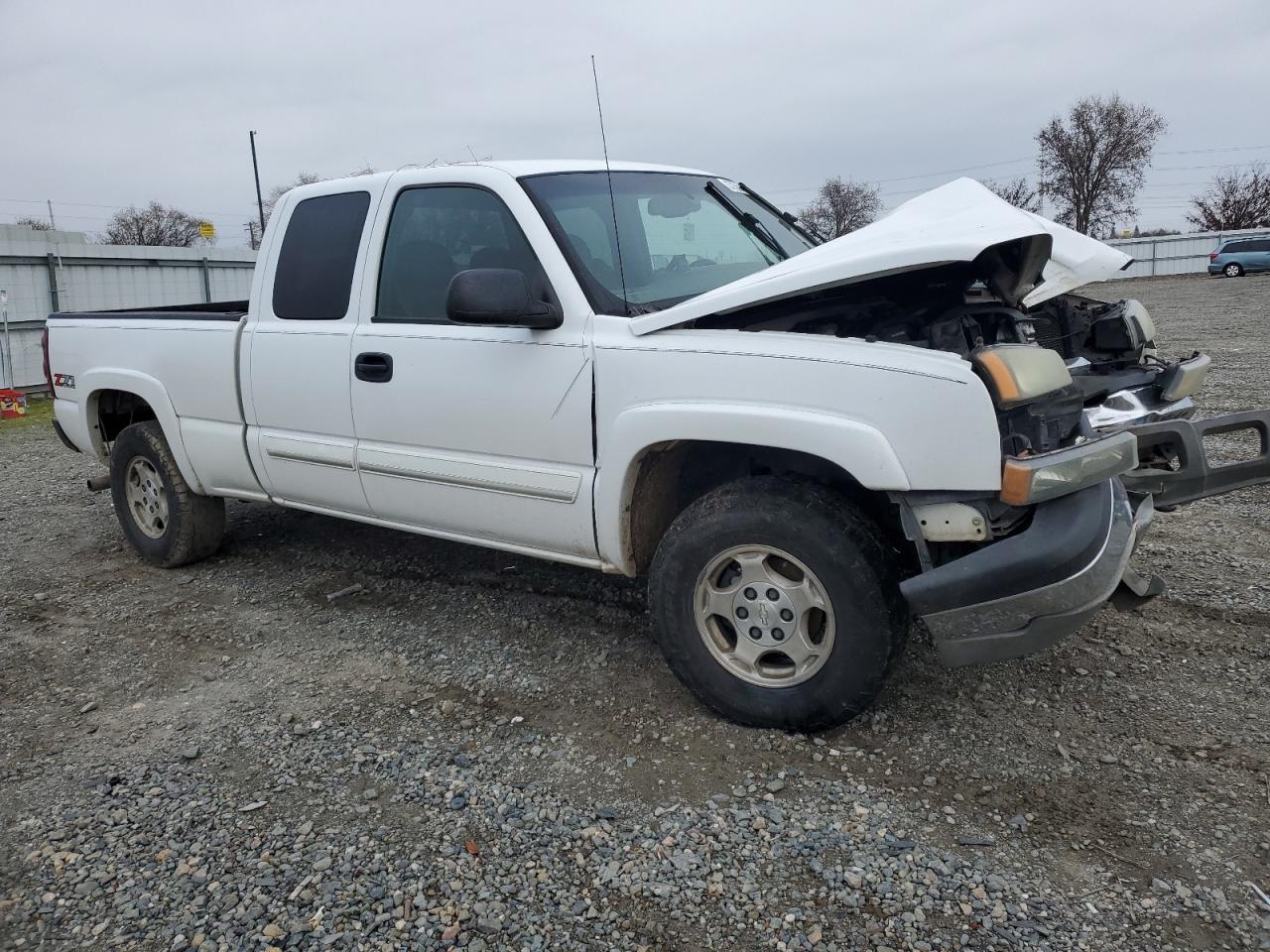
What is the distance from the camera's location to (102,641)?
178 inches

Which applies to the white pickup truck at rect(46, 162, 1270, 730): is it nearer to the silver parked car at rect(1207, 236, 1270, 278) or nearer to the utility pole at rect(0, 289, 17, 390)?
the utility pole at rect(0, 289, 17, 390)

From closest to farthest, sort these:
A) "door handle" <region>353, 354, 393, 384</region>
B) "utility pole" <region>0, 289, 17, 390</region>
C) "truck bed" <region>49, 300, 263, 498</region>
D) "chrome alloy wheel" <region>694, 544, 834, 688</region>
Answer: "chrome alloy wheel" <region>694, 544, 834, 688</region>
"door handle" <region>353, 354, 393, 384</region>
"truck bed" <region>49, 300, 263, 498</region>
"utility pole" <region>0, 289, 17, 390</region>

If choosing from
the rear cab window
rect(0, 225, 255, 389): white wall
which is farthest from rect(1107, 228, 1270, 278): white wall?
the rear cab window

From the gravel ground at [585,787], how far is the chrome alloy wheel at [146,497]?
797 millimetres

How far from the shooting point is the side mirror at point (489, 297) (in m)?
3.36

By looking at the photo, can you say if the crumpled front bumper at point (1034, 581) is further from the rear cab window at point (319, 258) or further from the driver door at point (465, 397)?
the rear cab window at point (319, 258)

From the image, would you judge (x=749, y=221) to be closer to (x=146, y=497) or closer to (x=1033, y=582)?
(x=1033, y=582)

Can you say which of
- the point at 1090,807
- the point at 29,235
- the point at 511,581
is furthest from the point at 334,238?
the point at 29,235

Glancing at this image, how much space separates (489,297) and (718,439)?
3.10ft

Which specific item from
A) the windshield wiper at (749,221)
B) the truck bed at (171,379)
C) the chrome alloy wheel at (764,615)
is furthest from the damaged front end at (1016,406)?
the truck bed at (171,379)

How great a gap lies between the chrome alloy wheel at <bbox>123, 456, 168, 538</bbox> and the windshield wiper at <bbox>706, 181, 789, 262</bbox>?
3400 millimetres

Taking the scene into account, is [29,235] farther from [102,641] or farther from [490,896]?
[490,896]

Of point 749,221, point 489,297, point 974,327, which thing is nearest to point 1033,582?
point 974,327

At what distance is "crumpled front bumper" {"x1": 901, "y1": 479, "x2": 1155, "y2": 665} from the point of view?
8.93ft
